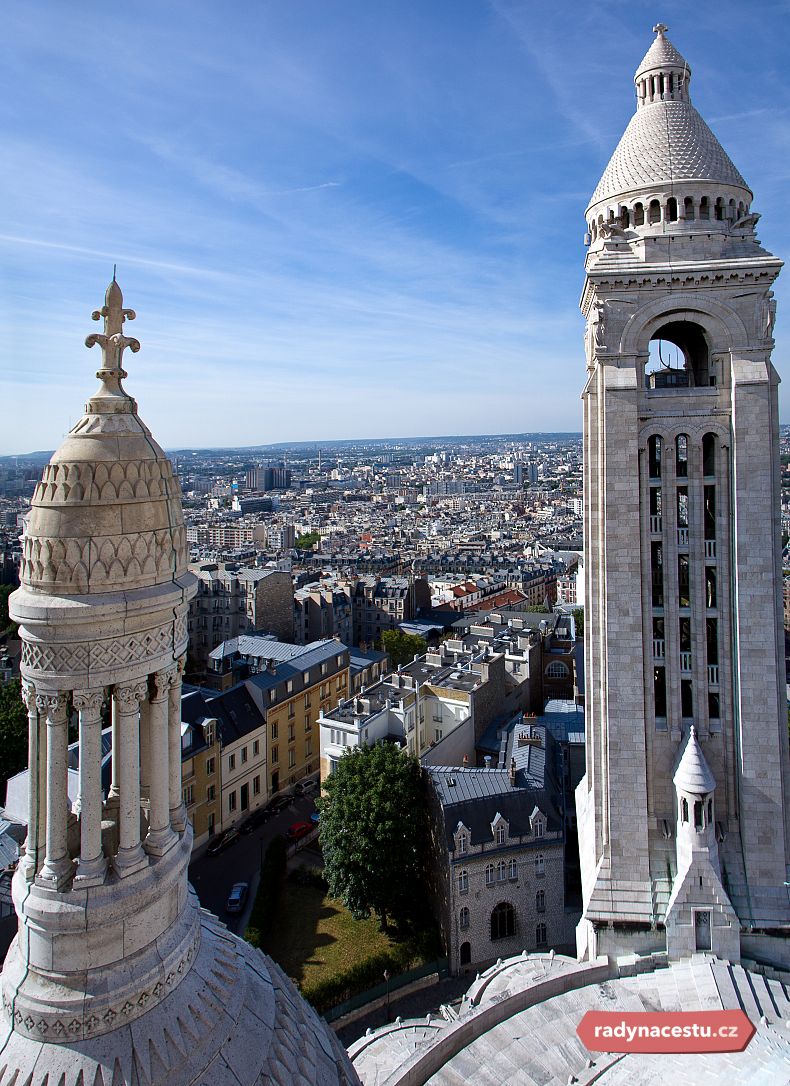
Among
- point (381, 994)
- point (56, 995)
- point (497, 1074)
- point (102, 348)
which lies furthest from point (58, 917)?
point (381, 994)

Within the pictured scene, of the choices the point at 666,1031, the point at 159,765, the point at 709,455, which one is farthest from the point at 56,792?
the point at 709,455

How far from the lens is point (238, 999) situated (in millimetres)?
7645

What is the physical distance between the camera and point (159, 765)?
7.53 meters

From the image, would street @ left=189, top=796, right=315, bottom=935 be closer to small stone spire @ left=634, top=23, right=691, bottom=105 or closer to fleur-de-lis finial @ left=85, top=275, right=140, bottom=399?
fleur-de-lis finial @ left=85, top=275, right=140, bottom=399

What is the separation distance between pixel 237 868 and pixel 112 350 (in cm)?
3764

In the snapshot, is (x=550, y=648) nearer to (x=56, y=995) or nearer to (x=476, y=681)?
(x=476, y=681)

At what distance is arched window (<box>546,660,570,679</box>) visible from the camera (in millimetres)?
62531

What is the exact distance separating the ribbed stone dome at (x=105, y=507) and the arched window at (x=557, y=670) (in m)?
58.0

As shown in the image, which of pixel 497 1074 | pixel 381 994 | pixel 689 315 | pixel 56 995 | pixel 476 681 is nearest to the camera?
pixel 56 995

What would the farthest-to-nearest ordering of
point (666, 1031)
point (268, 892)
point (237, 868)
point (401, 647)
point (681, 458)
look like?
point (401, 647) < point (237, 868) < point (268, 892) < point (681, 458) < point (666, 1031)

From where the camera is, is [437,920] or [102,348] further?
[437,920]

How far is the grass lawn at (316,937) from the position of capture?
31.8 metres

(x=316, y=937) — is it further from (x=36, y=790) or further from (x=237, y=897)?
(x=36, y=790)

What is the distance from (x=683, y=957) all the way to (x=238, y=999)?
18.8m
